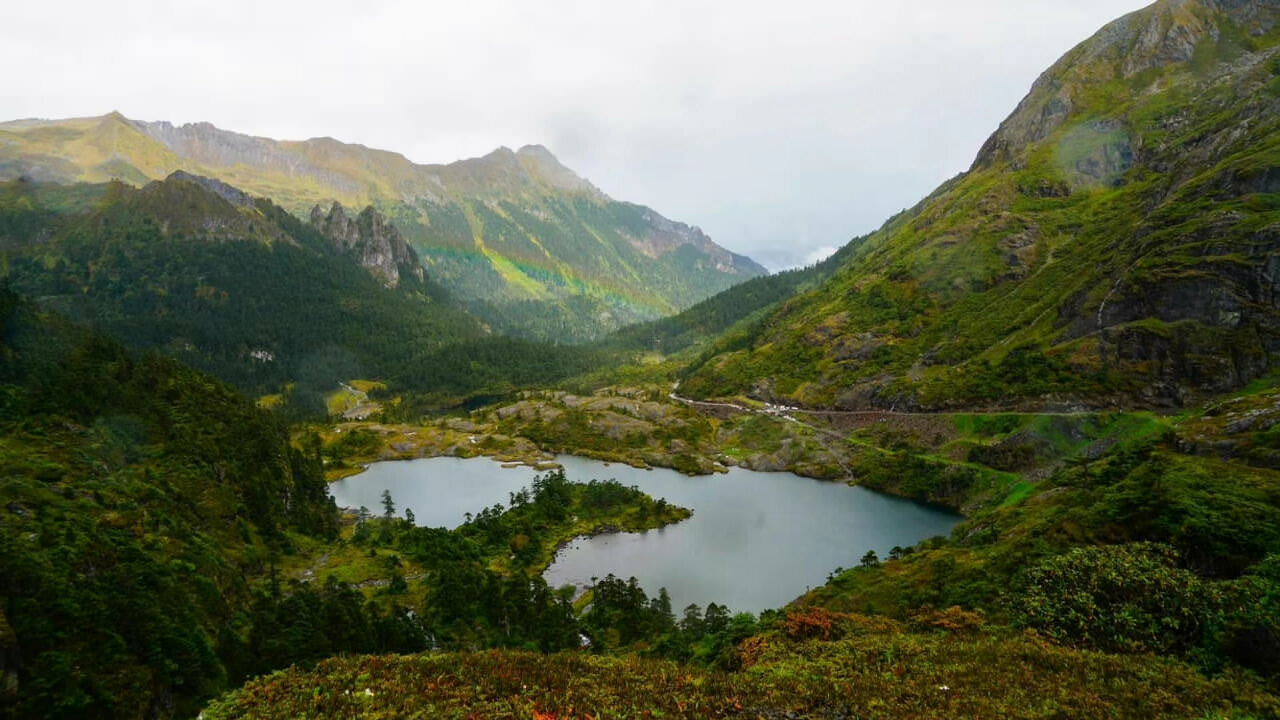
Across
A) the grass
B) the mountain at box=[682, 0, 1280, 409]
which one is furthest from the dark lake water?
the grass

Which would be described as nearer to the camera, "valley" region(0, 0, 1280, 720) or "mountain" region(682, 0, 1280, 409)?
"valley" region(0, 0, 1280, 720)

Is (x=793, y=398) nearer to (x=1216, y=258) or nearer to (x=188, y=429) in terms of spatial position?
(x=1216, y=258)

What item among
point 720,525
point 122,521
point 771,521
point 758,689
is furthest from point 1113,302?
point 122,521

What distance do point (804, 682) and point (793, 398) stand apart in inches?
6337

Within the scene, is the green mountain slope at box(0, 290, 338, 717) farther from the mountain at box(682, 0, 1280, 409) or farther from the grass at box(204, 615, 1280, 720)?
the mountain at box(682, 0, 1280, 409)

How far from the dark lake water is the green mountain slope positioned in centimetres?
4011

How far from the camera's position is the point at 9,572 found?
32.7m

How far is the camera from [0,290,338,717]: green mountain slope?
32.3 m

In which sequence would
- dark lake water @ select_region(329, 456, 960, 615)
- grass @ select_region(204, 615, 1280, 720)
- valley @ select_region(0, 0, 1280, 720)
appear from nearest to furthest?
grass @ select_region(204, 615, 1280, 720), valley @ select_region(0, 0, 1280, 720), dark lake water @ select_region(329, 456, 960, 615)

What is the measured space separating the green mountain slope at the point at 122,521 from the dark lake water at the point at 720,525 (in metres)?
40.1

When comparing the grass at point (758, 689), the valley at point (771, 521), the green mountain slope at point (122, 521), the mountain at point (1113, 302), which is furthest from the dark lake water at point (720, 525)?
the grass at point (758, 689)

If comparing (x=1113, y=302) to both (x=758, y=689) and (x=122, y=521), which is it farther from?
(x=122, y=521)

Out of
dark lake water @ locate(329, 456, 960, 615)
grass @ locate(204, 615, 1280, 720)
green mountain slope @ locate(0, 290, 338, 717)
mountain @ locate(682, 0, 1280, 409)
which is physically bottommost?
dark lake water @ locate(329, 456, 960, 615)

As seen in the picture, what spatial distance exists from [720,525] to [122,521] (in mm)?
84848
